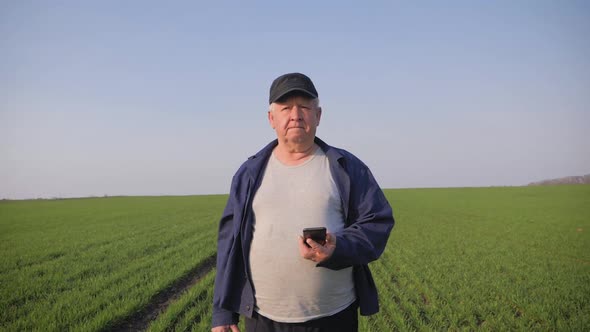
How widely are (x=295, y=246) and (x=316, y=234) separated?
1.28 ft

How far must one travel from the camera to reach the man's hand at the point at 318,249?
1913 millimetres

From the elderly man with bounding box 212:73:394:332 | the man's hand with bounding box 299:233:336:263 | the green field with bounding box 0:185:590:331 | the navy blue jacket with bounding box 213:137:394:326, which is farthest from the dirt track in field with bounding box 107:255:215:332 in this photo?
the man's hand with bounding box 299:233:336:263

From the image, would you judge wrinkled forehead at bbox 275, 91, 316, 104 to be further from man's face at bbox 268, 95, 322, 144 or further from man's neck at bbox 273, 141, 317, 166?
man's neck at bbox 273, 141, 317, 166

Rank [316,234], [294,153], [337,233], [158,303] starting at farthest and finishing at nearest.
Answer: [158,303]
[294,153]
[337,233]
[316,234]

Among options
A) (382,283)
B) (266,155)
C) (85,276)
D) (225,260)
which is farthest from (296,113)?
(85,276)

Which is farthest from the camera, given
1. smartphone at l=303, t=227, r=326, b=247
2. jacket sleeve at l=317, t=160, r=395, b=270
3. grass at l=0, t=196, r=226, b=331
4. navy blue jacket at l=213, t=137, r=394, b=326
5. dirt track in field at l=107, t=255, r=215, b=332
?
grass at l=0, t=196, r=226, b=331

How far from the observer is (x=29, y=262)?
35.7ft

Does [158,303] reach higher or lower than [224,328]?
lower

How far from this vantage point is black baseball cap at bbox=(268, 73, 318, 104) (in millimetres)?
2205

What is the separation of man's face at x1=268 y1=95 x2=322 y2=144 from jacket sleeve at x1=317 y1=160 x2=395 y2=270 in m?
0.35

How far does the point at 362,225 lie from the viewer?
2.12 metres

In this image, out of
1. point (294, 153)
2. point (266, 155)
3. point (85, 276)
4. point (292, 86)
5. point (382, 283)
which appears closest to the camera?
point (292, 86)

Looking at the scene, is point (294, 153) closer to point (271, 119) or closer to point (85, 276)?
point (271, 119)

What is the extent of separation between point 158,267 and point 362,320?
19.9ft
